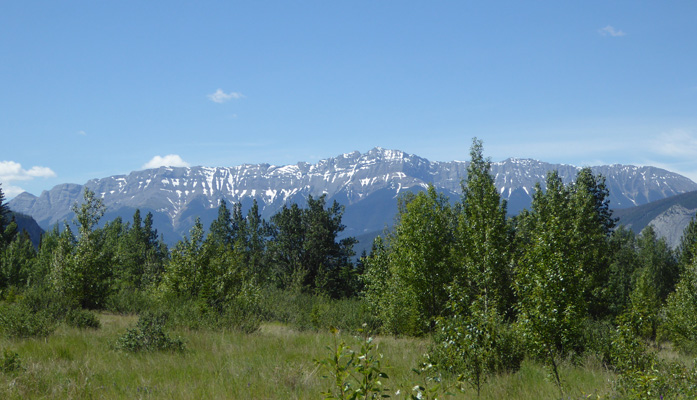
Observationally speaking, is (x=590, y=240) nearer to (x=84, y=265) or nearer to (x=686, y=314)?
Answer: (x=686, y=314)

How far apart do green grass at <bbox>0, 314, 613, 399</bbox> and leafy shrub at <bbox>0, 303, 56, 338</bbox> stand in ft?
1.25

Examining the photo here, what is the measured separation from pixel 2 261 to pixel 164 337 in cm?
5474

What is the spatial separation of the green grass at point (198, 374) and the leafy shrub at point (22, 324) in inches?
15.0

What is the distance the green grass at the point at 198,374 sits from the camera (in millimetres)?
7633

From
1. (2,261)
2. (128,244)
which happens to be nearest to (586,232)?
(2,261)

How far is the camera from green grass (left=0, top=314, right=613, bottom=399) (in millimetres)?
7633

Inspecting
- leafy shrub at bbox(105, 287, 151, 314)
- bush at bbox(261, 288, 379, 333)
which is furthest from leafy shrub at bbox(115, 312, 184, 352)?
leafy shrub at bbox(105, 287, 151, 314)

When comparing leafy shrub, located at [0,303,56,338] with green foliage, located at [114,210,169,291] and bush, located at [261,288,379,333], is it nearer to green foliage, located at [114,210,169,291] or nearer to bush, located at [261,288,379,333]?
bush, located at [261,288,379,333]

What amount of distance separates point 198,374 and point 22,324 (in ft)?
21.7

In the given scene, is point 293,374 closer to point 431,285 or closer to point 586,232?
point 431,285

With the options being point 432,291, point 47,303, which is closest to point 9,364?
point 47,303

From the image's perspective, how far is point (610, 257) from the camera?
46.9 m

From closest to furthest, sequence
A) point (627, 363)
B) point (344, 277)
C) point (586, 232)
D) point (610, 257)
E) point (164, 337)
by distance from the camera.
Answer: point (627, 363), point (164, 337), point (586, 232), point (610, 257), point (344, 277)

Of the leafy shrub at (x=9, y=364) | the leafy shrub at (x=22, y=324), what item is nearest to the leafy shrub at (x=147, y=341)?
the leafy shrub at (x=22, y=324)
